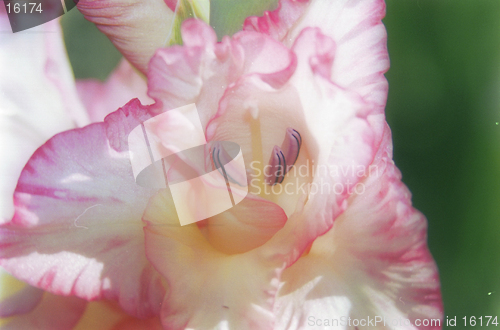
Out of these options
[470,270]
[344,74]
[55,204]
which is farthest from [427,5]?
[55,204]

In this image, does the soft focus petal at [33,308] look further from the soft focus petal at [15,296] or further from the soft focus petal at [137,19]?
the soft focus petal at [137,19]

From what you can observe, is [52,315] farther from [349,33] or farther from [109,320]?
[349,33]

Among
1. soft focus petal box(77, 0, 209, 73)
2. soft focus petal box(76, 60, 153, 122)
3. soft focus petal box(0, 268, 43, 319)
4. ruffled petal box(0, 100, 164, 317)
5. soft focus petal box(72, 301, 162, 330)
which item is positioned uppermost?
soft focus petal box(77, 0, 209, 73)

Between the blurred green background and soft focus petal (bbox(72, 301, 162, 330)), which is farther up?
the blurred green background

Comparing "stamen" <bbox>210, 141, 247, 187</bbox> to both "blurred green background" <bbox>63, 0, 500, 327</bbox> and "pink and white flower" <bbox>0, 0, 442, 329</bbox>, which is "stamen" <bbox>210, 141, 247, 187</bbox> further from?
"blurred green background" <bbox>63, 0, 500, 327</bbox>

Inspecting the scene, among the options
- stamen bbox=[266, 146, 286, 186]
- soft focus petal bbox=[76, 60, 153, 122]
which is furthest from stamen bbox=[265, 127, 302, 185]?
soft focus petal bbox=[76, 60, 153, 122]

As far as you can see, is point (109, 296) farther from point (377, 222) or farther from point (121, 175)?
point (377, 222)
